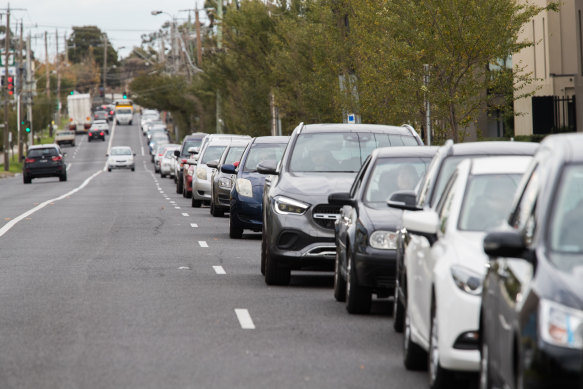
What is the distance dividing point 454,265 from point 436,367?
68 centimetres

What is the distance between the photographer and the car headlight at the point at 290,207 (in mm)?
14938

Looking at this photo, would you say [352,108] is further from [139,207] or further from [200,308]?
[200,308]

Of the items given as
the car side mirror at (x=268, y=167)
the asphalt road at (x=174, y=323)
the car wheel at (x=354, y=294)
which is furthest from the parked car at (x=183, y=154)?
the car wheel at (x=354, y=294)

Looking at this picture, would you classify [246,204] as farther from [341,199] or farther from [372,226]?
[372,226]

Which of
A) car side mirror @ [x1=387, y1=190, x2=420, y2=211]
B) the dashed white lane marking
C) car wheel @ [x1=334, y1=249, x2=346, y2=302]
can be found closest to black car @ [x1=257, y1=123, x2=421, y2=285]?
car wheel @ [x1=334, y1=249, x2=346, y2=302]

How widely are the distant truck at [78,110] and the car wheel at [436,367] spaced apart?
138 meters

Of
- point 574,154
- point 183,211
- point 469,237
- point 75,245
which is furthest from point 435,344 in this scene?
point 183,211

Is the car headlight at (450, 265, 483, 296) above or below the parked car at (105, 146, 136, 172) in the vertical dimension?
below

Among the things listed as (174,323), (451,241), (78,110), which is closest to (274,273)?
(174,323)

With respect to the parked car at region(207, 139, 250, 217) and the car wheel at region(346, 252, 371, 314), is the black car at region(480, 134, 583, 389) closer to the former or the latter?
the car wheel at region(346, 252, 371, 314)

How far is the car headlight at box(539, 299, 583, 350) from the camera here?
17.2 ft

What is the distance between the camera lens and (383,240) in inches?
482

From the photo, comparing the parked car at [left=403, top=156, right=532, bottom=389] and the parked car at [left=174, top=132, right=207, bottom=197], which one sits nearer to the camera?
the parked car at [left=403, top=156, right=532, bottom=389]

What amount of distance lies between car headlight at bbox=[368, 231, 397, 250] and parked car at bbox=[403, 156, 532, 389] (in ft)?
7.66
